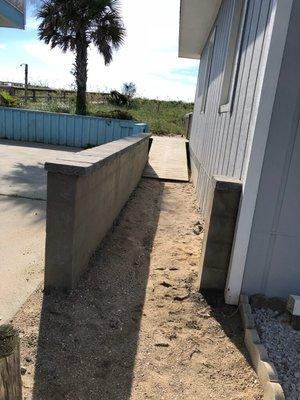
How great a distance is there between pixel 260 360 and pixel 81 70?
16.7 metres

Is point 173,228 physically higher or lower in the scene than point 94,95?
lower

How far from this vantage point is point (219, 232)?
3357mm

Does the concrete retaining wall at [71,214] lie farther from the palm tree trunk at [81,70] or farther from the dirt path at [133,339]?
the palm tree trunk at [81,70]

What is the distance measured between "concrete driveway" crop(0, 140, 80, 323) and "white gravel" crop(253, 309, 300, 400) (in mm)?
1946

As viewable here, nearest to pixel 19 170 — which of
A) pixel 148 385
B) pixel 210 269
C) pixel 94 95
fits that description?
pixel 210 269

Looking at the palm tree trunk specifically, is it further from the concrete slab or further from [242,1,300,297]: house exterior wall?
[242,1,300,297]: house exterior wall

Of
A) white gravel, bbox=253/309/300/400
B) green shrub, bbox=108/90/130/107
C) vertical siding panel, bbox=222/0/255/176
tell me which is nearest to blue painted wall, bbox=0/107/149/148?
vertical siding panel, bbox=222/0/255/176

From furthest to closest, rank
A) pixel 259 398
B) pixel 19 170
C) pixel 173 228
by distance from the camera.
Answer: pixel 19 170, pixel 173 228, pixel 259 398

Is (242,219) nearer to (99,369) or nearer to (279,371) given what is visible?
(279,371)

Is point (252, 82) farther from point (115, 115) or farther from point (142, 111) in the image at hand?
point (142, 111)

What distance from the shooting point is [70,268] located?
3.27 metres

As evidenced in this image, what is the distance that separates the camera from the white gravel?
2482 mm

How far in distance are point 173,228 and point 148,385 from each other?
3268mm

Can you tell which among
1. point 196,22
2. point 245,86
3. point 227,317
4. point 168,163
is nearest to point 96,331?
point 227,317
